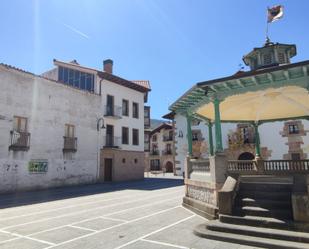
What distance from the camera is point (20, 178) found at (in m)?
18.3

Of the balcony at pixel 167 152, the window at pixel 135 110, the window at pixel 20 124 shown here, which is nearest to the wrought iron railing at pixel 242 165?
the window at pixel 20 124

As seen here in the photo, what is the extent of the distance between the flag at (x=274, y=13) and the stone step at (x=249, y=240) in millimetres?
9076

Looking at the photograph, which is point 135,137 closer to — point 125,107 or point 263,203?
point 125,107

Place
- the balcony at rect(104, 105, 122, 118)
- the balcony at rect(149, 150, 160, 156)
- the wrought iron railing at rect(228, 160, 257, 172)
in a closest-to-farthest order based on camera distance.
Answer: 1. the wrought iron railing at rect(228, 160, 257, 172)
2. the balcony at rect(104, 105, 122, 118)
3. the balcony at rect(149, 150, 160, 156)

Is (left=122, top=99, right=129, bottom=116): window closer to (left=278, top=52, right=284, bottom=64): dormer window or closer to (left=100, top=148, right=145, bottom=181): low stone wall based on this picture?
(left=100, top=148, right=145, bottom=181): low stone wall

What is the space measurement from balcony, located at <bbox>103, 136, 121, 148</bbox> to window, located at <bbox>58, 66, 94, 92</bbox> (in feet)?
16.0

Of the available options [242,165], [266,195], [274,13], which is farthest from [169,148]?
[266,195]

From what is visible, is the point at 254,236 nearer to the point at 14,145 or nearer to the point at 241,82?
the point at 241,82

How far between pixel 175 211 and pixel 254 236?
4.24 metres

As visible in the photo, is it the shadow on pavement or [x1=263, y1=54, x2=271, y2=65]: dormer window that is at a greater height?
[x1=263, y1=54, x2=271, y2=65]: dormer window

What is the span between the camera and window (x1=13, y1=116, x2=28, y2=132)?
60.5 feet

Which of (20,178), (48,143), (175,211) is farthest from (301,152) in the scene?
(20,178)

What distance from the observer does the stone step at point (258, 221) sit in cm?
635

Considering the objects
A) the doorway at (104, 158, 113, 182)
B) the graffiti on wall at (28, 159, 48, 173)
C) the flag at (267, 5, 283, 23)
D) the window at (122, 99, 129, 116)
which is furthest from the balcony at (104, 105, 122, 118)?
the flag at (267, 5, 283, 23)
